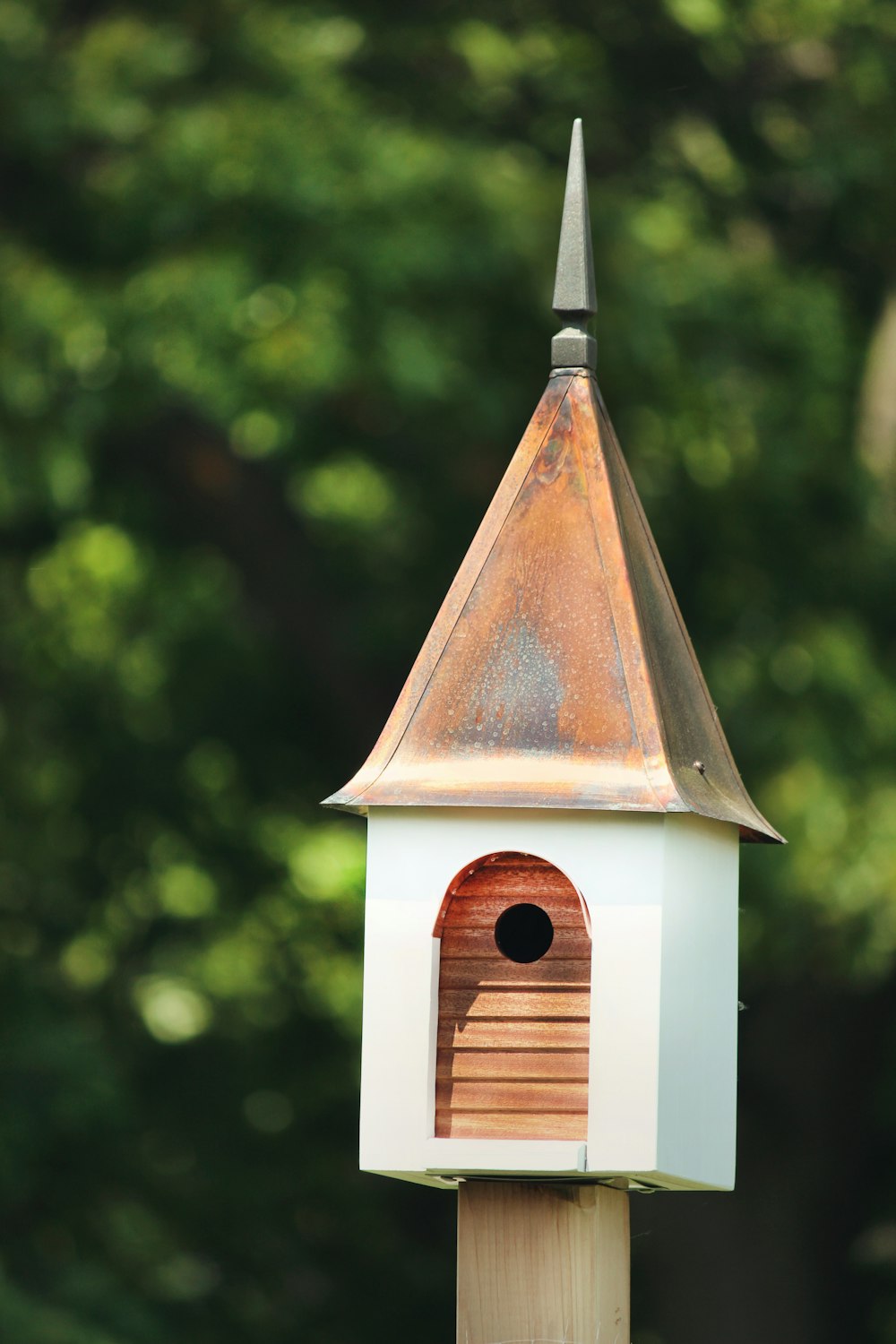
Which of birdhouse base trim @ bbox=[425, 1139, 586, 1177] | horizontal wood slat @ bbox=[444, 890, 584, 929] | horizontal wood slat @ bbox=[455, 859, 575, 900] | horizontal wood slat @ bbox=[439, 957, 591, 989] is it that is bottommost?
birdhouse base trim @ bbox=[425, 1139, 586, 1177]

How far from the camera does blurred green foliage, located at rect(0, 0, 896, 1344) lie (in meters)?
7.29

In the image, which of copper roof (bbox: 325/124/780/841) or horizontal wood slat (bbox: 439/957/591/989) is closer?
copper roof (bbox: 325/124/780/841)

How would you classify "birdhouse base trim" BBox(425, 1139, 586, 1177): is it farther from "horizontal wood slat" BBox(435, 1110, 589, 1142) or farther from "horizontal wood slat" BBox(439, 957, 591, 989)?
"horizontal wood slat" BBox(439, 957, 591, 989)

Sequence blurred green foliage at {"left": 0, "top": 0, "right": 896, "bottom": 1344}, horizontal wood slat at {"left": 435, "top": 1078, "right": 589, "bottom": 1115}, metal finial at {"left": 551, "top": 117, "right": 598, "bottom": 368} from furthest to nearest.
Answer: blurred green foliage at {"left": 0, "top": 0, "right": 896, "bottom": 1344} → metal finial at {"left": 551, "top": 117, "right": 598, "bottom": 368} → horizontal wood slat at {"left": 435, "top": 1078, "right": 589, "bottom": 1115}

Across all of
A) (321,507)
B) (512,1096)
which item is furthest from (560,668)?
(321,507)

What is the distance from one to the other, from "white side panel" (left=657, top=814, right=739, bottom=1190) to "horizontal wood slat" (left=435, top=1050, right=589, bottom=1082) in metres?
0.15

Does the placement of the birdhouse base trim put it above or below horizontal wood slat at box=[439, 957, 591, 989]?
below

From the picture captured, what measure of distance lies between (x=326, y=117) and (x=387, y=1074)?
473 centimetres

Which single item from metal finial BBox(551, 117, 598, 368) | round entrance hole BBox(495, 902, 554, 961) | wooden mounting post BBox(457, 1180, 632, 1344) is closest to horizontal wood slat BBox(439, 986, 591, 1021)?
round entrance hole BBox(495, 902, 554, 961)

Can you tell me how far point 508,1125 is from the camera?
11.1 ft

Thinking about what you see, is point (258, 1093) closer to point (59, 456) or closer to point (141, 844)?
point (141, 844)

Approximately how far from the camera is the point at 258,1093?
9195mm

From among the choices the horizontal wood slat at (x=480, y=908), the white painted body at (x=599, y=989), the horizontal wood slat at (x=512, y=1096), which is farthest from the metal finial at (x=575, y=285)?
the horizontal wood slat at (x=512, y=1096)

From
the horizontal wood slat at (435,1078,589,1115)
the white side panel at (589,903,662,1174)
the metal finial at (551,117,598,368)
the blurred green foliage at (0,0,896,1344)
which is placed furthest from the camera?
the blurred green foliage at (0,0,896,1344)
